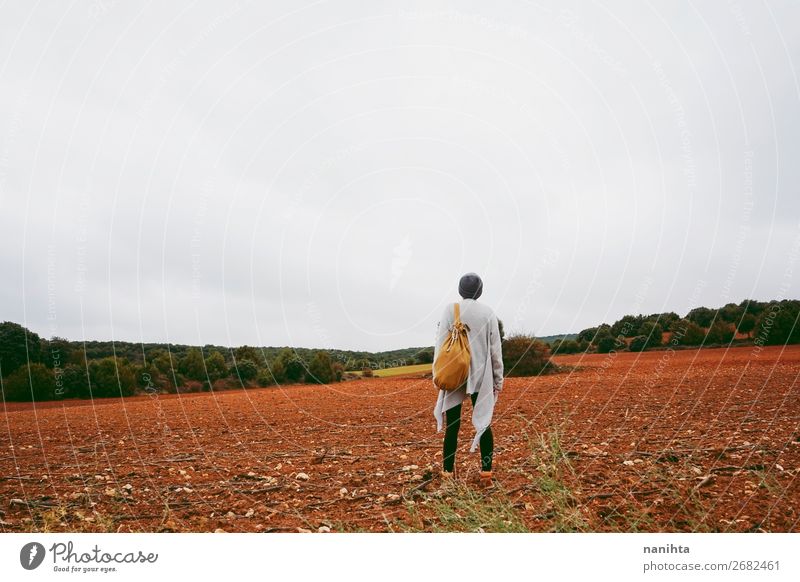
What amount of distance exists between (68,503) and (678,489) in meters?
5.97

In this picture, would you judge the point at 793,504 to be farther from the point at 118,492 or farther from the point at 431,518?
the point at 118,492

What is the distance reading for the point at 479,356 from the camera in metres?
5.55

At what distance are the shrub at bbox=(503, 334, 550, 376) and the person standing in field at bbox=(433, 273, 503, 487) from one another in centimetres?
1411

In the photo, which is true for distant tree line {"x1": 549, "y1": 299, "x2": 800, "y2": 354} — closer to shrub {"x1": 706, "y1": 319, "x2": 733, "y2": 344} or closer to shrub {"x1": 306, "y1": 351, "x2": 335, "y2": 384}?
shrub {"x1": 706, "y1": 319, "x2": 733, "y2": 344}

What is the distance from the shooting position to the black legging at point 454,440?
559 cm

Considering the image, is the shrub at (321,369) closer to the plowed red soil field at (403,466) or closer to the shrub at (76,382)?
the shrub at (76,382)

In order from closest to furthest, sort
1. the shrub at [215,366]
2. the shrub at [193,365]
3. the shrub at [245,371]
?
the shrub at [193,365] → the shrub at [215,366] → the shrub at [245,371]

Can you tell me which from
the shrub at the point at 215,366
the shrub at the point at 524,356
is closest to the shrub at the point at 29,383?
the shrub at the point at 215,366

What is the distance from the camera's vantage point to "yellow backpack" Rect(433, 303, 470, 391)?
5.31 meters

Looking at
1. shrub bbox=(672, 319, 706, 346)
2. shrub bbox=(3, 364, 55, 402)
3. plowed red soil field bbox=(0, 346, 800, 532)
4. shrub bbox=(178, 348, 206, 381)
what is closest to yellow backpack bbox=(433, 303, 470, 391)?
plowed red soil field bbox=(0, 346, 800, 532)

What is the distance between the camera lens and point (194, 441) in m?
9.25

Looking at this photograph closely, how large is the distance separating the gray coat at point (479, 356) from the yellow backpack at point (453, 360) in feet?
0.38
